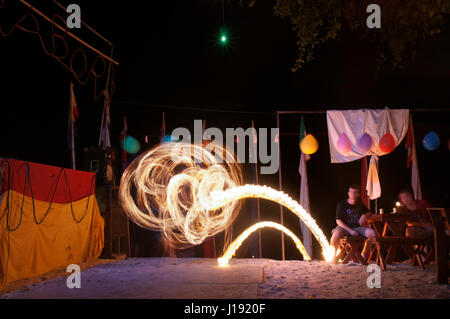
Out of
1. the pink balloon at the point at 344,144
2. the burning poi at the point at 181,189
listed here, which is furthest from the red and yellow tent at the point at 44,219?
the pink balloon at the point at 344,144

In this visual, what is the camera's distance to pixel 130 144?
29.5 ft

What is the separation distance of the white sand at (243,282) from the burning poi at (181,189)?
133 centimetres

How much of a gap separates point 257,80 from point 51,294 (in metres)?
8.05

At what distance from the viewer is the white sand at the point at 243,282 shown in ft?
15.5

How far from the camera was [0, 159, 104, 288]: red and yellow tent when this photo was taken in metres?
5.40

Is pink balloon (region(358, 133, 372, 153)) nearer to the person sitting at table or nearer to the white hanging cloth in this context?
the white hanging cloth

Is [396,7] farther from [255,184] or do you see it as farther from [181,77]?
[181,77]

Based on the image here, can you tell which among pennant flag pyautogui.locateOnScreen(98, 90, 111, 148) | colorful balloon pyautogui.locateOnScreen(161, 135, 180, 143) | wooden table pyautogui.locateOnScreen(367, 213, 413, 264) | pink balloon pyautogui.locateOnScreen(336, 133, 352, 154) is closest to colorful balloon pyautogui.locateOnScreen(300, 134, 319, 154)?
pink balloon pyautogui.locateOnScreen(336, 133, 352, 154)

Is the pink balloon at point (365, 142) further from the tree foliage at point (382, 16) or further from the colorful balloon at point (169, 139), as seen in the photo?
the colorful balloon at point (169, 139)

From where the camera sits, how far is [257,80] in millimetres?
11023

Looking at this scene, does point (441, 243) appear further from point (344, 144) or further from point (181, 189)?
point (181, 189)

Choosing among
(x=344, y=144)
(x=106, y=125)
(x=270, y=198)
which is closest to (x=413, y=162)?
(x=344, y=144)

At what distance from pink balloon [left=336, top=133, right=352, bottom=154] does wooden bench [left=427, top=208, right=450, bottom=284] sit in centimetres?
280

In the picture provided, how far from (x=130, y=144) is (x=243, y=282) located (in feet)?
15.9
